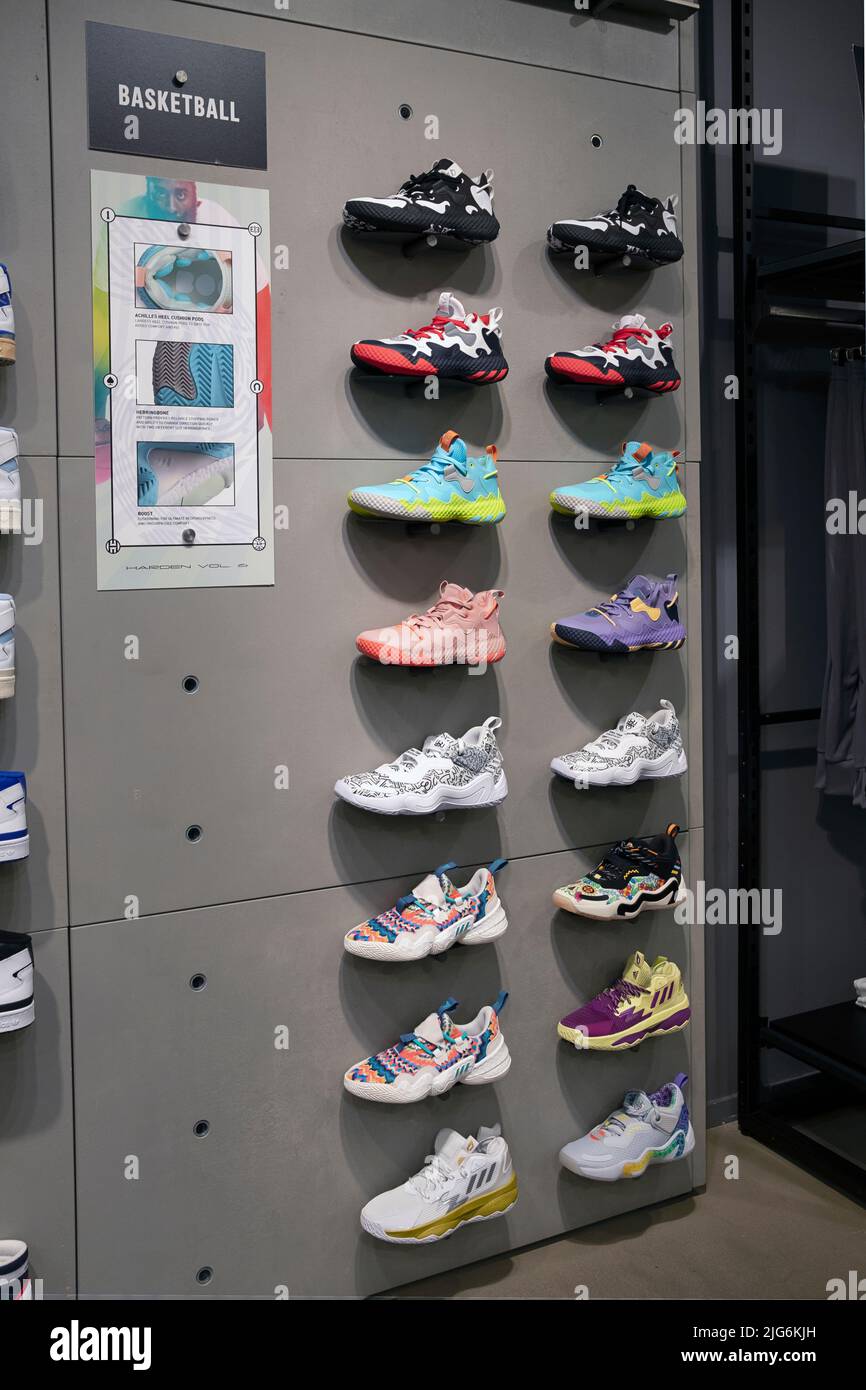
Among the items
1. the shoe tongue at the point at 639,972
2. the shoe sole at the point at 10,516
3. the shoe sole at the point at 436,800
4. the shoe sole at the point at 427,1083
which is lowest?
the shoe sole at the point at 427,1083

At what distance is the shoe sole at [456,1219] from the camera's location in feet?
8.18

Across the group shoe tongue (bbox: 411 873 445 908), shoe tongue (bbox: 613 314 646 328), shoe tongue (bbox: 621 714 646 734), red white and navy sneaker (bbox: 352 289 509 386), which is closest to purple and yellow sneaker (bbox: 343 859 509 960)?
shoe tongue (bbox: 411 873 445 908)

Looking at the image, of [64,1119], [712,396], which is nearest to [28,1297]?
[64,1119]

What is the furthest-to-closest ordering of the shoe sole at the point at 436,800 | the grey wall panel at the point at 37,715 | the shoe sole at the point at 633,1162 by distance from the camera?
the shoe sole at the point at 633,1162 < the shoe sole at the point at 436,800 < the grey wall panel at the point at 37,715

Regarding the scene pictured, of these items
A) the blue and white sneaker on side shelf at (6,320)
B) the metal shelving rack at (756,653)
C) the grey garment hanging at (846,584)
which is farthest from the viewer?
the grey garment hanging at (846,584)

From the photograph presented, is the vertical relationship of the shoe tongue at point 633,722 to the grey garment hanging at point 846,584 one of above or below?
below

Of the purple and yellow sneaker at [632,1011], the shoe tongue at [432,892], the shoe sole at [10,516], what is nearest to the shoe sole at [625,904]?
the purple and yellow sneaker at [632,1011]

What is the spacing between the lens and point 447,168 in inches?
95.8

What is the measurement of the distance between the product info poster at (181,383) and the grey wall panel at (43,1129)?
80 centimetres

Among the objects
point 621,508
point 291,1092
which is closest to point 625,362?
point 621,508

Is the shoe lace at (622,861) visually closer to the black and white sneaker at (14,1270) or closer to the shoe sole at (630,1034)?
the shoe sole at (630,1034)

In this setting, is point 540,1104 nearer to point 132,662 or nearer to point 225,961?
point 225,961

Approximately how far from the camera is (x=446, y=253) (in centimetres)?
256

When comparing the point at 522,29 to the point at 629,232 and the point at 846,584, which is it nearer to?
the point at 629,232
